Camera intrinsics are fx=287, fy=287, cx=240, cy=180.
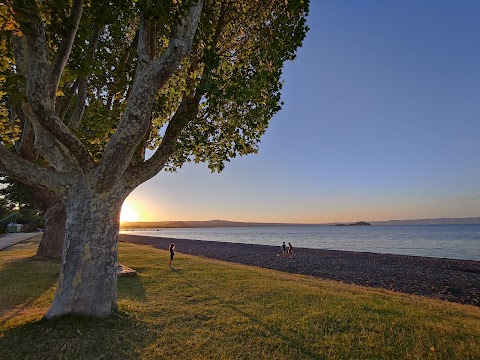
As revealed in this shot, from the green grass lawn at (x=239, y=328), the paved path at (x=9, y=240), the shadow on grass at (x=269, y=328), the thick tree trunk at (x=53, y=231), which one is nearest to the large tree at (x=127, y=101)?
the green grass lawn at (x=239, y=328)

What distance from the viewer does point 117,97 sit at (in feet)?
45.0

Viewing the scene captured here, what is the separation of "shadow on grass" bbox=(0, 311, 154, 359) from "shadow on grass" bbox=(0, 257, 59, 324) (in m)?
2.10

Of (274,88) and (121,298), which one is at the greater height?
(274,88)

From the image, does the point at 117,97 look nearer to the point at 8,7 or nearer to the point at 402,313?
the point at 8,7

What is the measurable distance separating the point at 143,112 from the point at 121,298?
7632 millimetres

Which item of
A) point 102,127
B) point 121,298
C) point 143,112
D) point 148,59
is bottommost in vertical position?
point 121,298

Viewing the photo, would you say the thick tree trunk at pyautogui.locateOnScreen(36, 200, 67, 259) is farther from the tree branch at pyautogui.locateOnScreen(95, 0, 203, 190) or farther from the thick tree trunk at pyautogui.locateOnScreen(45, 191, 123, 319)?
the tree branch at pyautogui.locateOnScreen(95, 0, 203, 190)

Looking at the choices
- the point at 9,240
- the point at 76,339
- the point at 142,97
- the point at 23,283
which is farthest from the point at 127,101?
the point at 9,240

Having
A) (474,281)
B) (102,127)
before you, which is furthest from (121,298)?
(474,281)

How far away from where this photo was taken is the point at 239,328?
8.20 meters

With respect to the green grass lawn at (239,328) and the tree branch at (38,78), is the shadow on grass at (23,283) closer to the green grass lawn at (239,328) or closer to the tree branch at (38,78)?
the green grass lawn at (239,328)

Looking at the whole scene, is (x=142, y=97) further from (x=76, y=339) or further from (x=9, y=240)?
(x=9, y=240)

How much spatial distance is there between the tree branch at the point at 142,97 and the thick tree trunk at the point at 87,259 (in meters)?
0.71

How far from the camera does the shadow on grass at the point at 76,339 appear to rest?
6.34m
